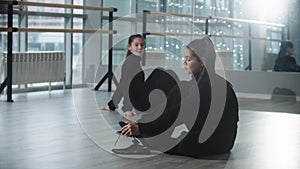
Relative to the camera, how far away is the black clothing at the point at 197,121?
4.23 m

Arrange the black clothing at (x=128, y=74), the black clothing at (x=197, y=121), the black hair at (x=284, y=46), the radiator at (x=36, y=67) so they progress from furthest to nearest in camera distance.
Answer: the radiator at (x=36, y=67) → the black hair at (x=284, y=46) → the black clothing at (x=128, y=74) → the black clothing at (x=197, y=121)

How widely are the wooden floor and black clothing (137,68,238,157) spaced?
86mm

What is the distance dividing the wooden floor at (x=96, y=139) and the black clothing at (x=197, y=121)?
0.28 feet

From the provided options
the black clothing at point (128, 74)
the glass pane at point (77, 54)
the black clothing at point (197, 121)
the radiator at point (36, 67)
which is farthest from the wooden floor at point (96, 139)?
the glass pane at point (77, 54)

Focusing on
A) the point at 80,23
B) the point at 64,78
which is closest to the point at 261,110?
the point at 64,78

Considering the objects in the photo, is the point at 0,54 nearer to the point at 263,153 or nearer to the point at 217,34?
the point at 217,34

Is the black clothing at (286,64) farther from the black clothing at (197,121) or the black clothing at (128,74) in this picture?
the black clothing at (197,121)

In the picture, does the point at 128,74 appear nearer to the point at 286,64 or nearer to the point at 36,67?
the point at 286,64

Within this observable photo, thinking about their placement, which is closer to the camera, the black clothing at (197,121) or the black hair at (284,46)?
the black clothing at (197,121)

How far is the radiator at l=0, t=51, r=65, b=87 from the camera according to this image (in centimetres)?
834

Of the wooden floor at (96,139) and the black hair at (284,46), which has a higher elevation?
the black hair at (284,46)

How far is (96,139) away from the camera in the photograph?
16.0 ft

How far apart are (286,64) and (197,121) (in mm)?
3203

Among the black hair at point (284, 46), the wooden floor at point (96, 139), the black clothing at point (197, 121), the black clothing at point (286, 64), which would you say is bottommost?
the wooden floor at point (96, 139)
